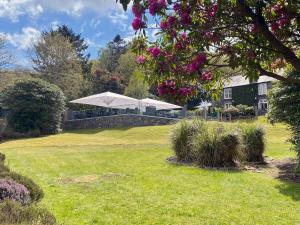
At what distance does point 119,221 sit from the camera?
7.05 metres

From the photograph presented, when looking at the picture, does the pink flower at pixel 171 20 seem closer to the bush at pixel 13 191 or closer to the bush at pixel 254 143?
the bush at pixel 13 191

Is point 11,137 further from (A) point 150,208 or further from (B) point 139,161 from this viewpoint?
(A) point 150,208

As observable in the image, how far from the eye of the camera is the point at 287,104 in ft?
40.8

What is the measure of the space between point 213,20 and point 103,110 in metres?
36.4

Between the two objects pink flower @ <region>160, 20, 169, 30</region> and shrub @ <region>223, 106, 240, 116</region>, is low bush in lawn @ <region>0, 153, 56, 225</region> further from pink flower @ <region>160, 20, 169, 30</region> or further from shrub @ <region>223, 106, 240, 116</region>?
shrub @ <region>223, 106, 240, 116</region>

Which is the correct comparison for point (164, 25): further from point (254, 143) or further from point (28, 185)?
point (254, 143)

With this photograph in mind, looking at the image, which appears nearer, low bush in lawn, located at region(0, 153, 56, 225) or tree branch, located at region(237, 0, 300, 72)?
tree branch, located at region(237, 0, 300, 72)

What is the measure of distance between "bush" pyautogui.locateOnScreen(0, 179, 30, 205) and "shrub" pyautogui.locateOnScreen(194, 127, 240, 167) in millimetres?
7819

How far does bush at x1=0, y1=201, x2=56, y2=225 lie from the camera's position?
412 centimetres

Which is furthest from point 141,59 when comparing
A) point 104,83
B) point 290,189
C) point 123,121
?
point 104,83

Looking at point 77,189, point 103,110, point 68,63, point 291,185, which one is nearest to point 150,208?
point 77,189

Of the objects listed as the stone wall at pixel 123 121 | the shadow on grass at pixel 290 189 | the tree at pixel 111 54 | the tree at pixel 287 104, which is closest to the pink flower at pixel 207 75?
the shadow on grass at pixel 290 189

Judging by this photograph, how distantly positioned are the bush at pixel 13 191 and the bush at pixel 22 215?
105cm

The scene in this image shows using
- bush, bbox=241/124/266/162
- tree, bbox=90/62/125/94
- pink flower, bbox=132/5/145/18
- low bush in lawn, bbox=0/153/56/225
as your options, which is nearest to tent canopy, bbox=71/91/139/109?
tree, bbox=90/62/125/94
